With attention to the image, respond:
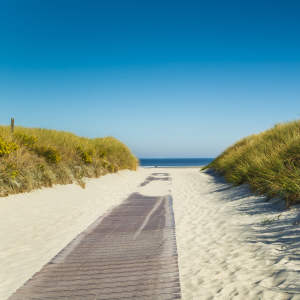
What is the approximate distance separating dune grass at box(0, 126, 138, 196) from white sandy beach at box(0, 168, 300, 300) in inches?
21.5

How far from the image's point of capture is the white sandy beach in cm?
315

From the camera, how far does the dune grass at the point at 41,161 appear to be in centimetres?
783

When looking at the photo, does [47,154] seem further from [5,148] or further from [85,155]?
[85,155]

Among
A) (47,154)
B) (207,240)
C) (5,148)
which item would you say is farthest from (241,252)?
(47,154)

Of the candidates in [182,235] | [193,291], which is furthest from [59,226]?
[193,291]

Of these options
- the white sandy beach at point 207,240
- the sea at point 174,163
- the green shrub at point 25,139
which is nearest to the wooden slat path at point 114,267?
the white sandy beach at point 207,240

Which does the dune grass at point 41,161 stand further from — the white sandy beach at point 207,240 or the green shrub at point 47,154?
the white sandy beach at point 207,240

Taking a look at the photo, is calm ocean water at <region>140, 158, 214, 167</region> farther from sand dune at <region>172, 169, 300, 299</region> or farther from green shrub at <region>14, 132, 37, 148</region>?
sand dune at <region>172, 169, 300, 299</region>

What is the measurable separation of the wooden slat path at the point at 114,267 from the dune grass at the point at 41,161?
141 inches

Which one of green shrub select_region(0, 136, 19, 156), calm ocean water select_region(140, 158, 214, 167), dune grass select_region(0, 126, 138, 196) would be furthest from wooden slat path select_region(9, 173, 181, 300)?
calm ocean water select_region(140, 158, 214, 167)

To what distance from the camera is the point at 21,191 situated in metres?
7.95

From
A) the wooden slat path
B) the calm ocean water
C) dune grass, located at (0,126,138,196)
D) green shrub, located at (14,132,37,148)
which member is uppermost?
green shrub, located at (14,132,37,148)

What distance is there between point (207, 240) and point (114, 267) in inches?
85.7

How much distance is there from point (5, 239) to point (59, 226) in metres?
1.30
